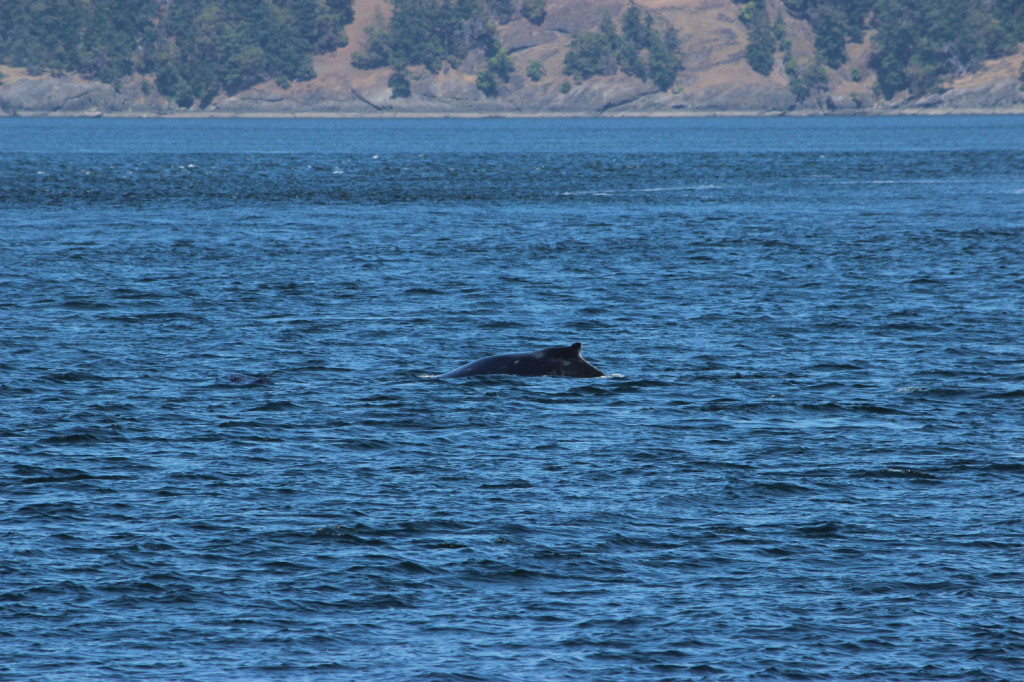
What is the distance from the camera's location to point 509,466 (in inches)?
889

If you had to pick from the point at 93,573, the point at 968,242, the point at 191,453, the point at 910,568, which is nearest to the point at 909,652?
the point at 910,568

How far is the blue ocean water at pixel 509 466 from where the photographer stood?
50.6ft

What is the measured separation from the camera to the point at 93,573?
17.2 meters

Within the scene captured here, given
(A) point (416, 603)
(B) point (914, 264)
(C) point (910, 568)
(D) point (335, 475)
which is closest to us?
(A) point (416, 603)

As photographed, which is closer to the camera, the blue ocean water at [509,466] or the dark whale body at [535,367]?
the blue ocean water at [509,466]

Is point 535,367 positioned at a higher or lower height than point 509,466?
Result: higher

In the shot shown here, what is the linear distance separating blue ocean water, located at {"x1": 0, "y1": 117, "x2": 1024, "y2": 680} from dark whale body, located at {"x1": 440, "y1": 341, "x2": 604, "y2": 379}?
19.3 inches

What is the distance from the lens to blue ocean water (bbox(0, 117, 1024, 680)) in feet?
50.6

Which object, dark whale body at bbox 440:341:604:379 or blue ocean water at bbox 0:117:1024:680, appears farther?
dark whale body at bbox 440:341:604:379

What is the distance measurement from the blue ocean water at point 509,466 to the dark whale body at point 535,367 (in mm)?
491

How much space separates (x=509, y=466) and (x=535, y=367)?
7.66m

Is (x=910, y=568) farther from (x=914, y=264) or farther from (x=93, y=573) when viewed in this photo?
(x=914, y=264)

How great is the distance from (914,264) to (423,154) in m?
108

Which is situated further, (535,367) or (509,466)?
(535,367)
